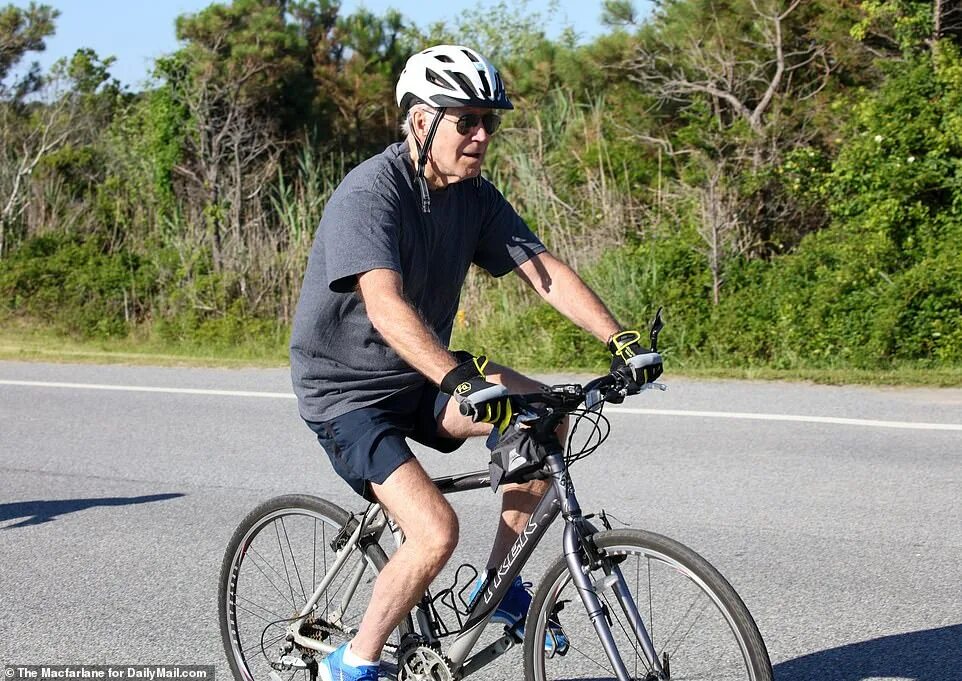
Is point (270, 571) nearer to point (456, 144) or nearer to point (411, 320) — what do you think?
point (411, 320)

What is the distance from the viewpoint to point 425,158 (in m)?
3.80

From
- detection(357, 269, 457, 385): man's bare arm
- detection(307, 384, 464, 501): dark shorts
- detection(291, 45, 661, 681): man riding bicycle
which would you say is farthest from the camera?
detection(307, 384, 464, 501): dark shorts

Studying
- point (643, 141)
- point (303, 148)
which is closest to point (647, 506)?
point (643, 141)

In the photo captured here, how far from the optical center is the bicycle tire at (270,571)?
415cm

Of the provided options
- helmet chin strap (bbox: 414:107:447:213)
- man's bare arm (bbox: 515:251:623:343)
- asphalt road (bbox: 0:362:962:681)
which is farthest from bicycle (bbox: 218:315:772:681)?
helmet chin strap (bbox: 414:107:447:213)

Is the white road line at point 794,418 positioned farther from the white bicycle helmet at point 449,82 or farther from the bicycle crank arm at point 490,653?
the white bicycle helmet at point 449,82

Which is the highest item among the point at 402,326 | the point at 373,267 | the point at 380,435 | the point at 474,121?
the point at 474,121

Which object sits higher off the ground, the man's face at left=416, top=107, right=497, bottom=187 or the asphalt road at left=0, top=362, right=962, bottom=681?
the man's face at left=416, top=107, right=497, bottom=187

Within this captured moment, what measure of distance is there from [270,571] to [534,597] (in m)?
1.04

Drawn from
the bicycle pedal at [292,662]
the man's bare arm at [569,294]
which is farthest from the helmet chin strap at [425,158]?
the bicycle pedal at [292,662]

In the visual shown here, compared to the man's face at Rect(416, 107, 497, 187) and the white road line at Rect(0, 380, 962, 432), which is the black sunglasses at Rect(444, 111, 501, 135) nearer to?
the man's face at Rect(416, 107, 497, 187)

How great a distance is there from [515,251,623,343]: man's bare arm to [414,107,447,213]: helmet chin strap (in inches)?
18.4

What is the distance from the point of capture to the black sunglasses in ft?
12.3

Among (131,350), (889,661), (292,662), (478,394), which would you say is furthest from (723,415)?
(131,350)
